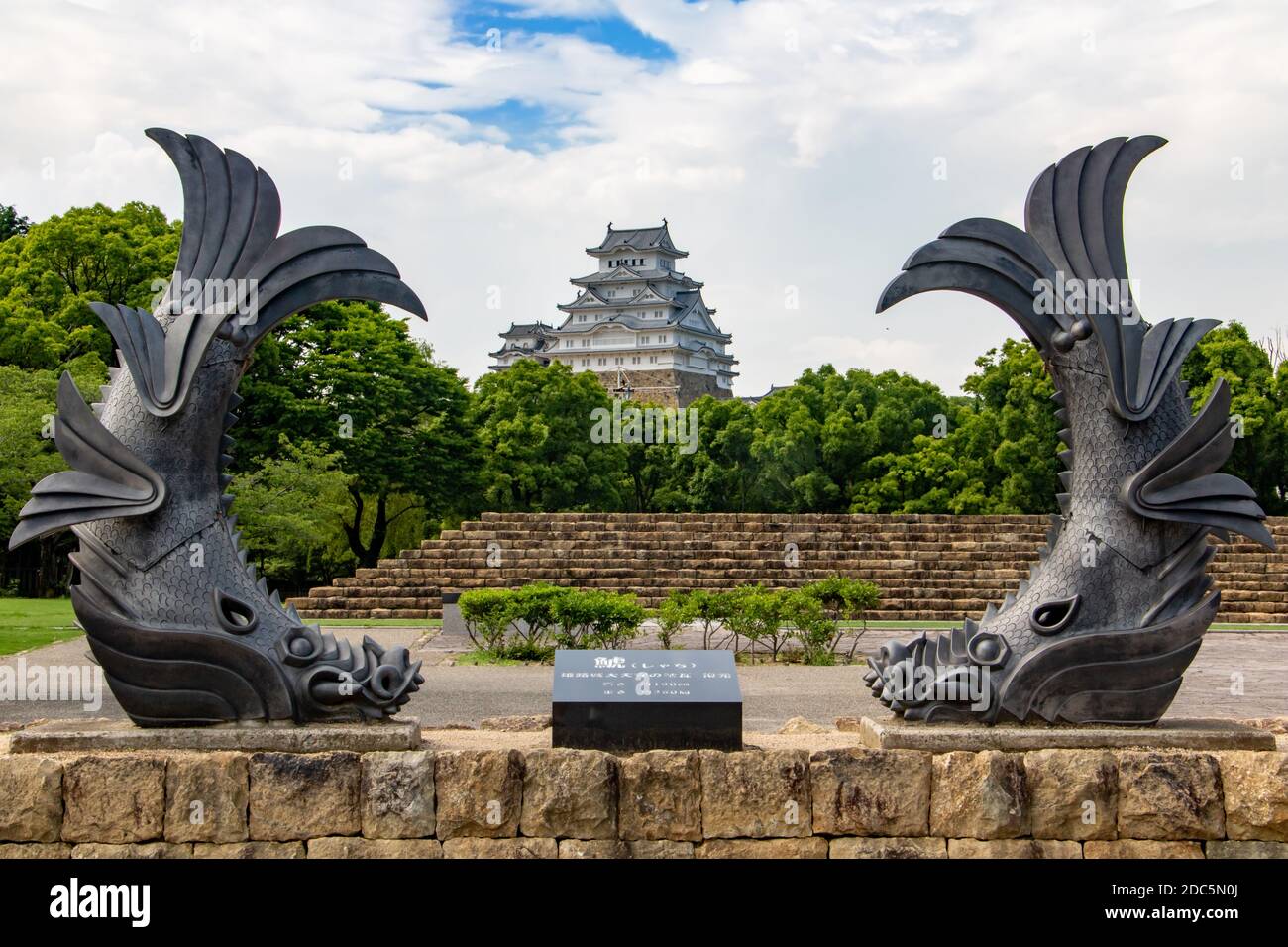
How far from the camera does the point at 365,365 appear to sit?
28.1 meters

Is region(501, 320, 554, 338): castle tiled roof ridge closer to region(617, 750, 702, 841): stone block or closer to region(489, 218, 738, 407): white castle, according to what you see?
region(489, 218, 738, 407): white castle

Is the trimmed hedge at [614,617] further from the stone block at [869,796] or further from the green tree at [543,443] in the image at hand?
the green tree at [543,443]

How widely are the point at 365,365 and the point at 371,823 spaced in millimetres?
23097

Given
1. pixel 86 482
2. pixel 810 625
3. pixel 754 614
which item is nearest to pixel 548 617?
pixel 754 614

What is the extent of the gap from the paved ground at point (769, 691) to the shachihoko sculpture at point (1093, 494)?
2931 millimetres

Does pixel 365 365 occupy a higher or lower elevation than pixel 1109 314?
higher

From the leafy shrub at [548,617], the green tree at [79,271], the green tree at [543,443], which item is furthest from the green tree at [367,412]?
the leafy shrub at [548,617]

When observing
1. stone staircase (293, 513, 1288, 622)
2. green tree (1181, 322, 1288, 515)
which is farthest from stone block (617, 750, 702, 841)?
green tree (1181, 322, 1288, 515)

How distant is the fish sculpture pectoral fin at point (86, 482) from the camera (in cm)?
624

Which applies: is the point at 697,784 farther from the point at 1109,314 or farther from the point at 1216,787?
the point at 1109,314

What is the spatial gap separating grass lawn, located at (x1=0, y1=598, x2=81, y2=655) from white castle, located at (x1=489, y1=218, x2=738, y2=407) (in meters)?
34.0

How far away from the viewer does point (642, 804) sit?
233 inches

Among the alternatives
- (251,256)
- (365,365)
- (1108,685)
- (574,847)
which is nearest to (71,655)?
(251,256)
